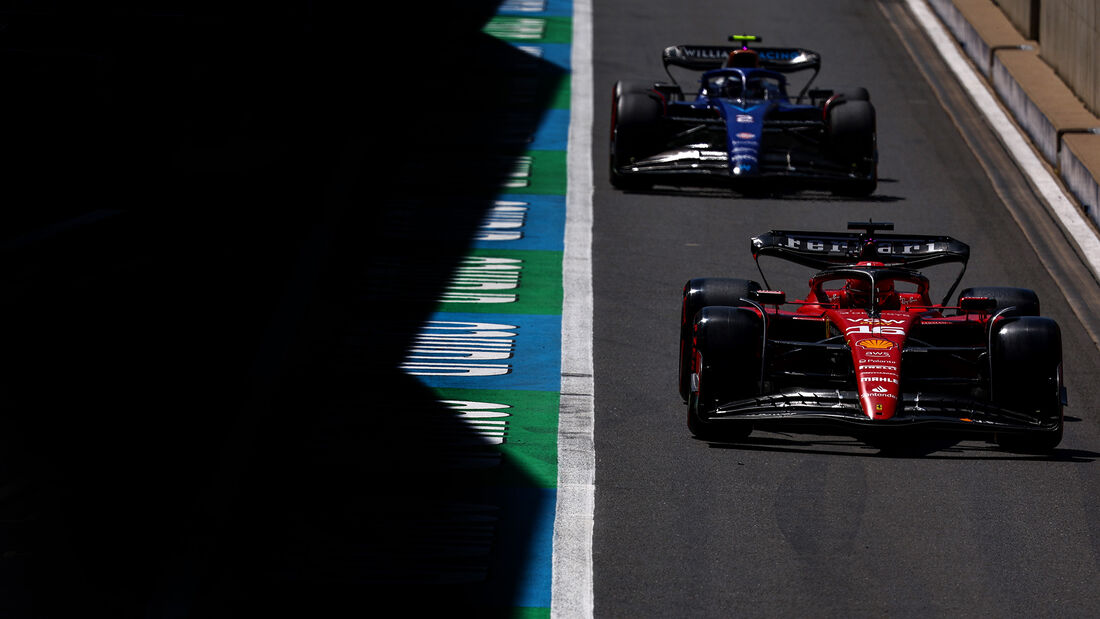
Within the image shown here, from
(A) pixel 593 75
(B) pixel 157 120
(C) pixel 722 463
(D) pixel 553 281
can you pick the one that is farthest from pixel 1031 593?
(A) pixel 593 75

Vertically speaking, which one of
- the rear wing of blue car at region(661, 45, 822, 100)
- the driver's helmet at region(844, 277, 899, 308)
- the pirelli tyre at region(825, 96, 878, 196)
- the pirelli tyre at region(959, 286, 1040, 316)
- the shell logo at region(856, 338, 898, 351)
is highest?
the shell logo at region(856, 338, 898, 351)

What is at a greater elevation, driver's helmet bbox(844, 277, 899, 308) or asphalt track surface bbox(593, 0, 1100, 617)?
driver's helmet bbox(844, 277, 899, 308)

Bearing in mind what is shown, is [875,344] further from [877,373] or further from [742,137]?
[742,137]

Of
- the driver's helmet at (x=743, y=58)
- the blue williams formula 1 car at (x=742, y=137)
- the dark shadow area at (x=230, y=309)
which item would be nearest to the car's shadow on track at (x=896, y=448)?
the dark shadow area at (x=230, y=309)

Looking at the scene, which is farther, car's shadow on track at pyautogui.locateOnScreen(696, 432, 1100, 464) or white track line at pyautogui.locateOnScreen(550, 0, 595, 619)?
car's shadow on track at pyautogui.locateOnScreen(696, 432, 1100, 464)

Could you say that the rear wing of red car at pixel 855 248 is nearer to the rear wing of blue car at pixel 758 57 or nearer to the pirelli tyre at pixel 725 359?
the pirelli tyre at pixel 725 359

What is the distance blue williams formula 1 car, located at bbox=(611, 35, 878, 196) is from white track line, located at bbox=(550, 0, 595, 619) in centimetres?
100

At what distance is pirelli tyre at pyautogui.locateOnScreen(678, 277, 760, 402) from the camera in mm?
12289

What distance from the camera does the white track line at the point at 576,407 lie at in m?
9.96

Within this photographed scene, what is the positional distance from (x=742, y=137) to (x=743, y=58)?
2.30 m

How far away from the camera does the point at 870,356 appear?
11234 mm

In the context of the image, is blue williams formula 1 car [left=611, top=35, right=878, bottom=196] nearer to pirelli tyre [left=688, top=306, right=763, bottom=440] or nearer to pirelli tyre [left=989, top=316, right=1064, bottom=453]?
pirelli tyre [left=688, top=306, right=763, bottom=440]

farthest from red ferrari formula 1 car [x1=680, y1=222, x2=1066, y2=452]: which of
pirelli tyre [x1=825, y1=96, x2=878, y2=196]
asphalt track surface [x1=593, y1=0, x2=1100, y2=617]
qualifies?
pirelli tyre [x1=825, y1=96, x2=878, y2=196]

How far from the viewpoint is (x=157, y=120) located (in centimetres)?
2120
